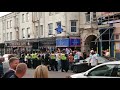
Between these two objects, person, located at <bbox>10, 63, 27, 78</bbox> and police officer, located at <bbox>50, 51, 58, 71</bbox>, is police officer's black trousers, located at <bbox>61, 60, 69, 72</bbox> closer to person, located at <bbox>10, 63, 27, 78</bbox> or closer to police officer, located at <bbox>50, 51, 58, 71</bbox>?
police officer, located at <bbox>50, 51, 58, 71</bbox>

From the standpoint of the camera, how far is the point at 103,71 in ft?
19.3

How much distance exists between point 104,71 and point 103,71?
0.02 m

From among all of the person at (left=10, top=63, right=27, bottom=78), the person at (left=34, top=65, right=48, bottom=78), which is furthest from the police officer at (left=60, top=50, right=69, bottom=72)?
the person at (left=34, top=65, right=48, bottom=78)

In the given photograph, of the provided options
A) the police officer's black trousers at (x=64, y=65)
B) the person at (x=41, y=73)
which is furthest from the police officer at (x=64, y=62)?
the person at (x=41, y=73)

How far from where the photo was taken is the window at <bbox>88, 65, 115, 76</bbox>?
5586mm

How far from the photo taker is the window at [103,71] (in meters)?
5.59

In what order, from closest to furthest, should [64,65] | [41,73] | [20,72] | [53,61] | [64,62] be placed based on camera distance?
[41,73] < [20,72] < [64,65] < [64,62] < [53,61]

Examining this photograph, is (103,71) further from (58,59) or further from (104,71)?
(58,59)

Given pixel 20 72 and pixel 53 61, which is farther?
pixel 53 61

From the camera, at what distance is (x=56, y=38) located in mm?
18531

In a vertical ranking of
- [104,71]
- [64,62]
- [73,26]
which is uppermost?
[73,26]

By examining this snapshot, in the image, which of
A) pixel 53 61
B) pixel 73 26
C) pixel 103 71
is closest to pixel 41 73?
pixel 103 71

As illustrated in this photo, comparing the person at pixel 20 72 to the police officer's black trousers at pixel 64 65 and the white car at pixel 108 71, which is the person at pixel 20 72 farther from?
the police officer's black trousers at pixel 64 65
